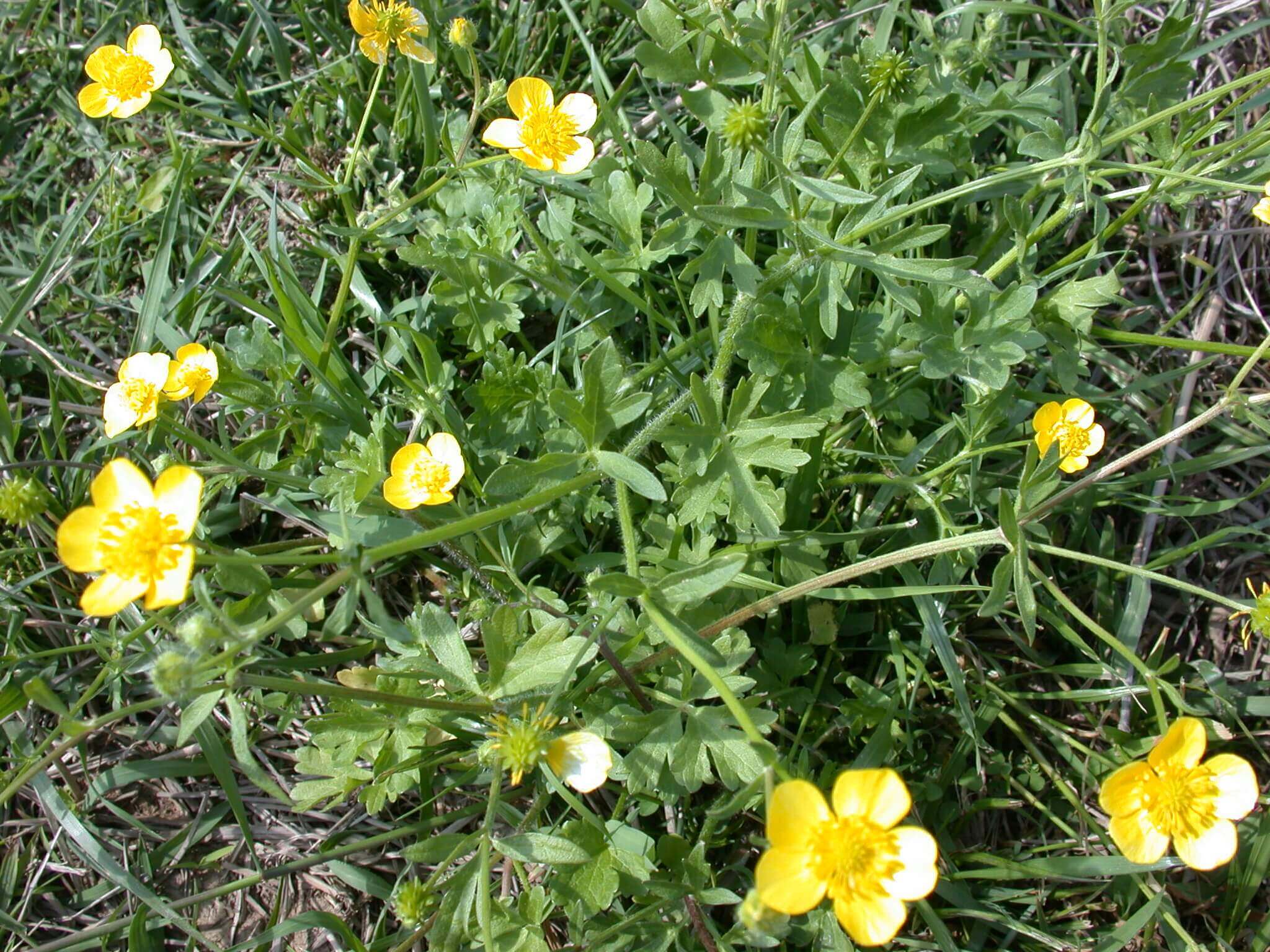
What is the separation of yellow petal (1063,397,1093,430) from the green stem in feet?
7.28

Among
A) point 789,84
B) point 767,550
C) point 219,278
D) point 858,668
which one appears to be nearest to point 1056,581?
point 858,668

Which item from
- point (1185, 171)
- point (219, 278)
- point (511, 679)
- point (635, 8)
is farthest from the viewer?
point (635, 8)

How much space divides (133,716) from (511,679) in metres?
1.82

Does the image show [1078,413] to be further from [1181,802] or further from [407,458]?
[407,458]

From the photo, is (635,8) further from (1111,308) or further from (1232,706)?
(1232,706)

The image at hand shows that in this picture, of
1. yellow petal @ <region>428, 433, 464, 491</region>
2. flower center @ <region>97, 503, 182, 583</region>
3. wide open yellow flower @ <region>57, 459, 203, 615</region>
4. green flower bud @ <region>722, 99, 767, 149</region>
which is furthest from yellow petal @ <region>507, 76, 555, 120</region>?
flower center @ <region>97, 503, 182, 583</region>

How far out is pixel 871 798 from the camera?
2189 mm

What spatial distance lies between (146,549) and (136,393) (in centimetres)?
112

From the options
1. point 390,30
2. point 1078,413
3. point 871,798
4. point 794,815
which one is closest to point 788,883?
point 794,815

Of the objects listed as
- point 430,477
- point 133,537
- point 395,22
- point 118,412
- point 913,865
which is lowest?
point 913,865

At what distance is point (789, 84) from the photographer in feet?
11.0

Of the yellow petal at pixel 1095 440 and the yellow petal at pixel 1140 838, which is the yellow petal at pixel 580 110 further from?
the yellow petal at pixel 1140 838

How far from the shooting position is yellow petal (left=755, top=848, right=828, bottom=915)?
2049 mm

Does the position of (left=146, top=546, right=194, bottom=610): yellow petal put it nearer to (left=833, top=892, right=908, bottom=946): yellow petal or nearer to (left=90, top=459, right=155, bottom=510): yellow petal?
(left=90, top=459, right=155, bottom=510): yellow petal
